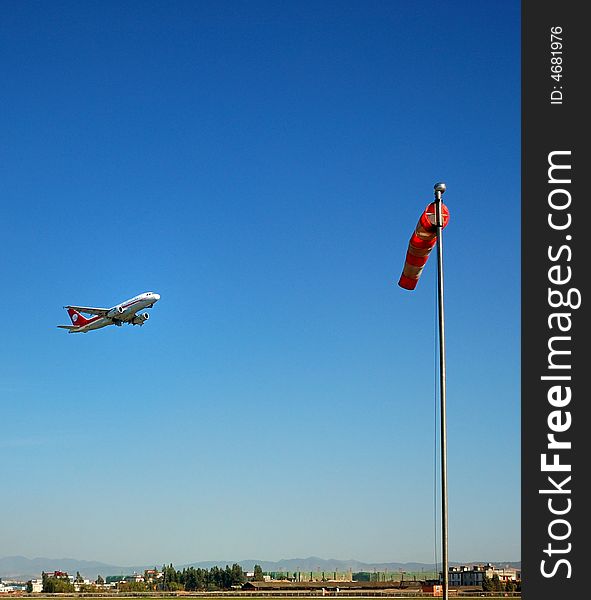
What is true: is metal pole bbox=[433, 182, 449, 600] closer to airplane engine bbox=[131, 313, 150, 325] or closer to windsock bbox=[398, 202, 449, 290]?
windsock bbox=[398, 202, 449, 290]

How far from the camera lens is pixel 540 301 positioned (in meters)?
13.5

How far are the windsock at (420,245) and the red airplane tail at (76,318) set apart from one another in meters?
61.9

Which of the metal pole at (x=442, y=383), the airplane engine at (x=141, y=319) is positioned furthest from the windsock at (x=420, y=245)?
the airplane engine at (x=141, y=319)

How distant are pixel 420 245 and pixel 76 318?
67.0 m

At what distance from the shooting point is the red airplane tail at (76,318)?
79812 mm

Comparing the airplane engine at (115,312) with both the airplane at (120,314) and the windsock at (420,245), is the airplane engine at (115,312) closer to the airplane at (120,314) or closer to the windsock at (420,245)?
the airplane at (120,314)

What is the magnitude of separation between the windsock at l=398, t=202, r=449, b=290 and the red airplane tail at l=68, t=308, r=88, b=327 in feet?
203

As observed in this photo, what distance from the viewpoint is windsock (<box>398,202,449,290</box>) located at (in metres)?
17.2

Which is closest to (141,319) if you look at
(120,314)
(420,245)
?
(120,314)

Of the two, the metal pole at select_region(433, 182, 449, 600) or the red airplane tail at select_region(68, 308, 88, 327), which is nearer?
the metal pole at select_region(433, 182, 449, 600)

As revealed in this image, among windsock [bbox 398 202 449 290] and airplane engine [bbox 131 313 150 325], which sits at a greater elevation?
airplane engine [bbox 131 313 150 325]

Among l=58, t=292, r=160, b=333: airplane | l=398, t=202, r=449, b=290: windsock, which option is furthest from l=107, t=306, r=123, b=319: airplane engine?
l=398, t=202, r=449, b=290: windsock

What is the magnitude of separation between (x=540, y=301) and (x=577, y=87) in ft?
10.7

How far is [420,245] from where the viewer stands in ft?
60.6
